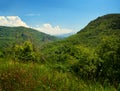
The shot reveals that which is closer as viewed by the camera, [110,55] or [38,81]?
[38,81]

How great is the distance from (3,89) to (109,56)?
4861 cm

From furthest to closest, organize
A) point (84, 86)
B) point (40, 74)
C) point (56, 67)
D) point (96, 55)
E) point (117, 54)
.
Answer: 1. point (96, 55)
2. point (117, 54)
3. point (56, 67)
4. point (40, 74)
5. point (84, 86)

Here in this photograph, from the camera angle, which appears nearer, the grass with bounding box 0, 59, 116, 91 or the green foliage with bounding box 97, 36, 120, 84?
the grass with bounding box 0, 59, 116, 91

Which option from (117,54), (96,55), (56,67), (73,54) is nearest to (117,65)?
(117,54)

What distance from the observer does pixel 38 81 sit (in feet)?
15.0

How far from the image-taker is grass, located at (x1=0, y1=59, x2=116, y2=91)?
14.4 ft

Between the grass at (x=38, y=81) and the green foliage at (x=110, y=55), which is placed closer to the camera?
the grass at (x=38, y=81)

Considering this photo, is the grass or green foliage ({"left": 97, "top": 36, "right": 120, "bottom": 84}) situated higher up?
the grass

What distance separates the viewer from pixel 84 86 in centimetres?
461

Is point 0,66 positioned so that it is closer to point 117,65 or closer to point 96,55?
point 117,65

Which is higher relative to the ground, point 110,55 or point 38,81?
point 38,81

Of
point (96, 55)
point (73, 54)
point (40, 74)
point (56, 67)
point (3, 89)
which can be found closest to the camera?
point (3, 89)

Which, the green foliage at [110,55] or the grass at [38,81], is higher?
the grass at [38,81]

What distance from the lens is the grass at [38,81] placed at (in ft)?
14.4
